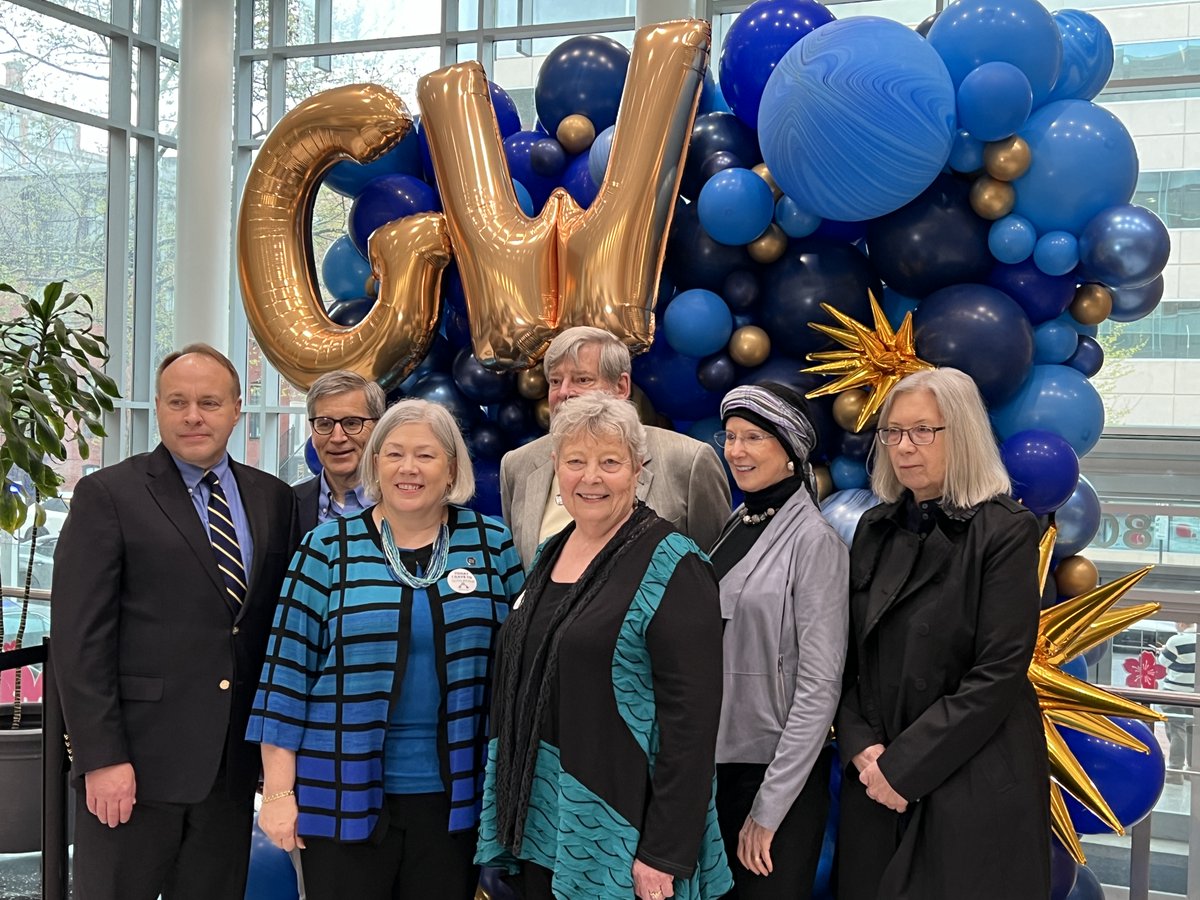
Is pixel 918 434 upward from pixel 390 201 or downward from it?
downward

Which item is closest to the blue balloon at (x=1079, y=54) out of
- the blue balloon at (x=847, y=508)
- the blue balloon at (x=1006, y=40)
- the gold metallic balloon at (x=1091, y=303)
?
the blue balloon at (x=1006, y=40)

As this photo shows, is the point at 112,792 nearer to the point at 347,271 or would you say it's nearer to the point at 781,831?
the point at 781,831

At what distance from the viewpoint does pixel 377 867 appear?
7.11ft

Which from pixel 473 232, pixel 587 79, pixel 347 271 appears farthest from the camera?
pixel 347 271

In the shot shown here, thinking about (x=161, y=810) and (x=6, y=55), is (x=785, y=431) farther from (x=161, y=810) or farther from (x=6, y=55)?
(x=6, y=55)

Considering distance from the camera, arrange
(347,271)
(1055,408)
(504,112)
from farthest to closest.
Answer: (347,271) → (504,112) → (1055,408)

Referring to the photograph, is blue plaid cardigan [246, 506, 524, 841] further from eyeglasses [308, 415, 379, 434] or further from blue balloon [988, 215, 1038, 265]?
blue balloon [988, 215, 1038, 265]

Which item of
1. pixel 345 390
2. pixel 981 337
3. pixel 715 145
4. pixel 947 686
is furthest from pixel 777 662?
pixel 715 145

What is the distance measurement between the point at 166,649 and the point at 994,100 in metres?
2.35

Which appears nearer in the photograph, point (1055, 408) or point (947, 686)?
Answer: point (947, 686)

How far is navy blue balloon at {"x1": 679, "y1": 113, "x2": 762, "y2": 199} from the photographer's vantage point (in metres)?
3.37

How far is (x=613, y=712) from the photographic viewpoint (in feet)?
6.44

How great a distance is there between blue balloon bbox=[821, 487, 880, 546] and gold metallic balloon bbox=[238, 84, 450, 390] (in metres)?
1.37

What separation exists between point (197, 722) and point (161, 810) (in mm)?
209
